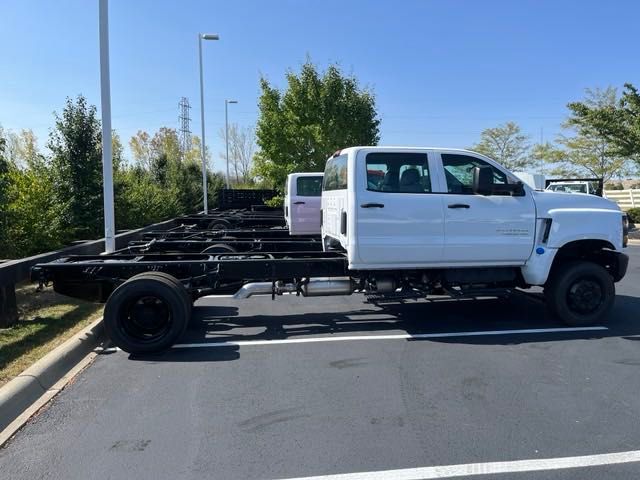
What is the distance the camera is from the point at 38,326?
648cm

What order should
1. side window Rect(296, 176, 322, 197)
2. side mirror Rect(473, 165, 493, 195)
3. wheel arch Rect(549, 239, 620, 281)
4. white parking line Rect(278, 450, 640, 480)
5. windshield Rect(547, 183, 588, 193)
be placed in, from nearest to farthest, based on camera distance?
white parking line Rect(278, 450, 640, 480), side mirror Rect(473, 165, 493, 195), wheel arch Rect(549, 239, 620, 281), side window Rect(296, 176, 322, 197), windshield Rect(547, 183, 588, 193)

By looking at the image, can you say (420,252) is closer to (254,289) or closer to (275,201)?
(254,289)

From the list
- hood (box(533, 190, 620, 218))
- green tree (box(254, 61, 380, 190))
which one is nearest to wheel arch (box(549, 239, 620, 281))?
hood (box(533, 190, 620, 218))

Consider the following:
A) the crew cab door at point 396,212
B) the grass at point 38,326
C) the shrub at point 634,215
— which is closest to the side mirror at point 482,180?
the crew cab door at point 396,212

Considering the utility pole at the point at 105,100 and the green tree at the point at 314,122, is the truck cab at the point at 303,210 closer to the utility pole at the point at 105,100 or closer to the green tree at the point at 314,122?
the utility pole at the point at 105,100

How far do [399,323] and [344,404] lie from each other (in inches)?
111

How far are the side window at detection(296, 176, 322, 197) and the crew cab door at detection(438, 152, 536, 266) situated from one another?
21.2 feet

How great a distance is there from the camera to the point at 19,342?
577cm

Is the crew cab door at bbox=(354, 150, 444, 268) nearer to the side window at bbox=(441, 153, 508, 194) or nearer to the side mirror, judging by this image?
the side window at bbox=(441, 153, 508, 194)

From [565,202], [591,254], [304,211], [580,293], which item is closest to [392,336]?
[580,293]

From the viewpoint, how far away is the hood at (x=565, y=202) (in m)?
6.66

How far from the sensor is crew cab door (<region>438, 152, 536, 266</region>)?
6.47m

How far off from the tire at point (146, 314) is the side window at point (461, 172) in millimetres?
3523

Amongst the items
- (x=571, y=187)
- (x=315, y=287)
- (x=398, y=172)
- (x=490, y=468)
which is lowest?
(x=490, y=468)
